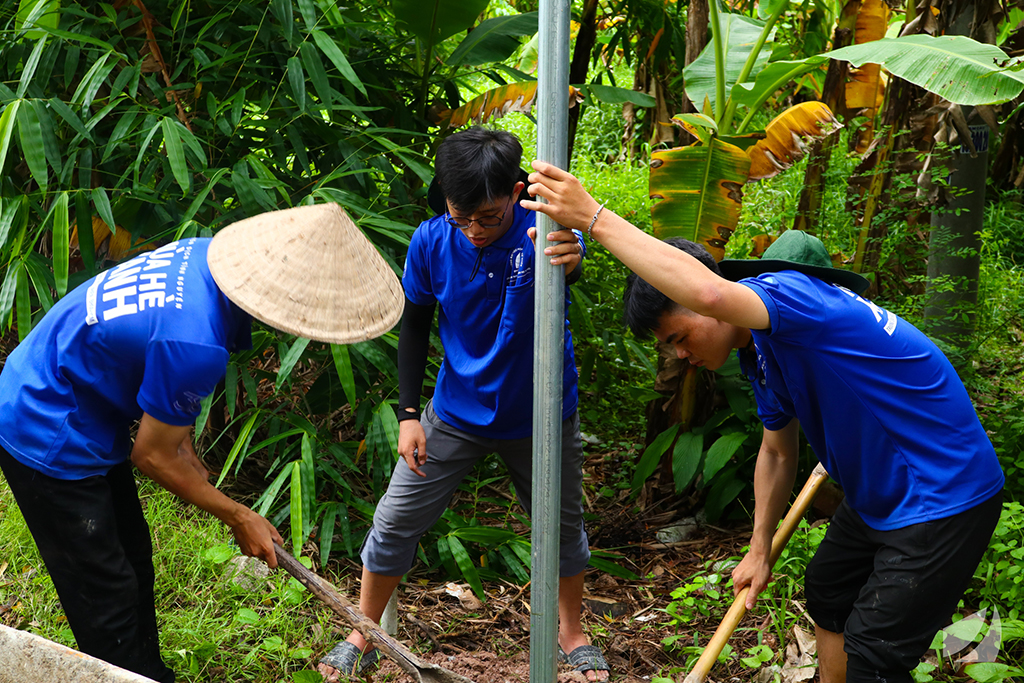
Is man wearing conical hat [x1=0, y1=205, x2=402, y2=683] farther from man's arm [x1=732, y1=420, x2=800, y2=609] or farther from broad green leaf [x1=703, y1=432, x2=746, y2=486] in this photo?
broad green leaf [x1=703, y1=432, x2=746, y2=486]

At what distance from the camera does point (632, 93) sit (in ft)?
12.2

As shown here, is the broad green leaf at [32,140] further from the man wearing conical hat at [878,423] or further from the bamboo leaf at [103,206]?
the man wearing conical hat at [878,423]

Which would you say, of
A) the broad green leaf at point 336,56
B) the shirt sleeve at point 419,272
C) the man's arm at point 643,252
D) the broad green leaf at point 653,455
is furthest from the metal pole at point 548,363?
the broad green leaf at point 653,455

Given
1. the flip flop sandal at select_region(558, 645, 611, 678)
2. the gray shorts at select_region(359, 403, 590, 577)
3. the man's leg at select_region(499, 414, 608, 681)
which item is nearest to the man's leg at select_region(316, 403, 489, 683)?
the gray shorts at select_region(359, 403, 590, 577)

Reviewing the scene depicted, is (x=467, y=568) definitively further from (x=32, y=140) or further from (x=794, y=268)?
(x=32, y=140)

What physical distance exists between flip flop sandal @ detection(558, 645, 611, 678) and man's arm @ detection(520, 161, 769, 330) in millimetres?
1478

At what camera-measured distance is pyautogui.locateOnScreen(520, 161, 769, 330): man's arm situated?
147cm

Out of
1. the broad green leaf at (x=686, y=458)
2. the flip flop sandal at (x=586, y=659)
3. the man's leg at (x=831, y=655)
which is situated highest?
the man's leg at (x=831, y=655)

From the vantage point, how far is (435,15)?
11.0 ft

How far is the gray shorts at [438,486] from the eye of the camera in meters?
2.34

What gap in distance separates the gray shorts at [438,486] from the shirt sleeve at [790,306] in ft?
2.81

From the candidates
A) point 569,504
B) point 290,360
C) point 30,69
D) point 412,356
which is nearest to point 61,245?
point 30,69

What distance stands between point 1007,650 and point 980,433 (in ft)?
3.93

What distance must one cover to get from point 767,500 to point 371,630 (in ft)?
3.57
